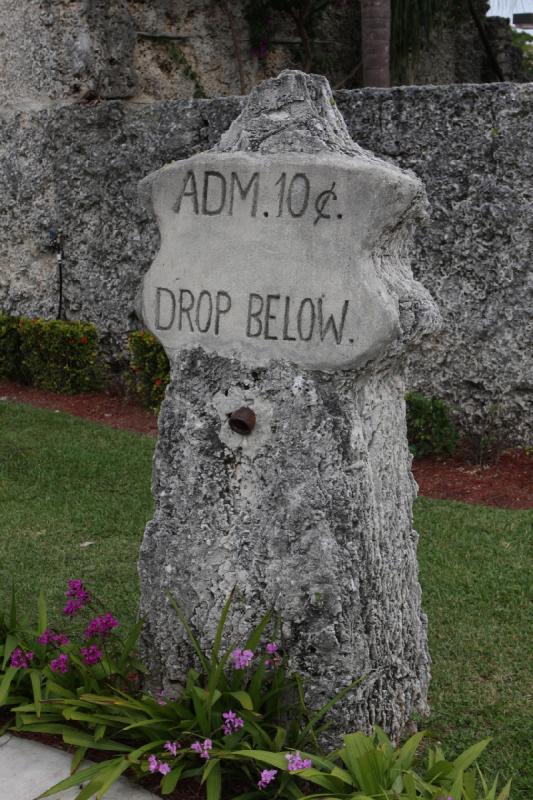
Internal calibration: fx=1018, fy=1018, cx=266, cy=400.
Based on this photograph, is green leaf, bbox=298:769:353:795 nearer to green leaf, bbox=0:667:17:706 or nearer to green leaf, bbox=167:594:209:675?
green leaf, bbox=167:594:209:675

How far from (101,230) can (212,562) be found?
611 cm

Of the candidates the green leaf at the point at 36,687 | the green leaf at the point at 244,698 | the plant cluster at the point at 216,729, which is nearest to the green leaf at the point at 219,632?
the plant cluster at the point at 216,729

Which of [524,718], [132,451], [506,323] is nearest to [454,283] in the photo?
[506,323]

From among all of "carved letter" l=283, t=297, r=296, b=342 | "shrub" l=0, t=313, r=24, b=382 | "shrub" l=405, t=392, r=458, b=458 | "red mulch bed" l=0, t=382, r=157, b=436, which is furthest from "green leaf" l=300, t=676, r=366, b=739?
"shrub" l=0, t=313, r=24, b=382

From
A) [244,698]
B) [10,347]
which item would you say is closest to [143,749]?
[244,698]

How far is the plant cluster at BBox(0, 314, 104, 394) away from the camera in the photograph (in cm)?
909

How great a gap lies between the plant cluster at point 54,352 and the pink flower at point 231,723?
6.34 meters

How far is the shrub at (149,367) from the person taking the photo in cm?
854

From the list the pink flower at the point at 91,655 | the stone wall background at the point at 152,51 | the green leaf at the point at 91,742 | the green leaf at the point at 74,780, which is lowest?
the green leaf at the point at 74,780

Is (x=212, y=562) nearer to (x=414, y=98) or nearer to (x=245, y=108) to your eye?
(x=245, y=108)

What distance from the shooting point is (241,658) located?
3.12m

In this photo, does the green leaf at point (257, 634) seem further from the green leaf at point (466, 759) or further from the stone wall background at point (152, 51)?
the stone wall background at point (152, 51)

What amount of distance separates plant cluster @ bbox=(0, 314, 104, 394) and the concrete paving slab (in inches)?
236

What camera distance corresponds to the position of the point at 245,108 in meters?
3.35
